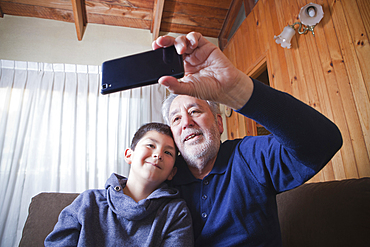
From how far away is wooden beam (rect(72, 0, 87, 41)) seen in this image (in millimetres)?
2760

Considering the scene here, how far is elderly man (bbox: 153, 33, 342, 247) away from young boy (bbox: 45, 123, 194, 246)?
0.35ft

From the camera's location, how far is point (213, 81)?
0.61 m

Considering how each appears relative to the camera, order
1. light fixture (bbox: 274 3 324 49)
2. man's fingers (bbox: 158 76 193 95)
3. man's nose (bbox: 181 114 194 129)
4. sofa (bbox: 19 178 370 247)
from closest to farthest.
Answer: man's fingers (bbox: 158 76 193 95)
sofa (bbox: 19 178 370 247)
man's nose (bbox: 181 114 194 129)
light fixture (bbox: 274 3 324 49)

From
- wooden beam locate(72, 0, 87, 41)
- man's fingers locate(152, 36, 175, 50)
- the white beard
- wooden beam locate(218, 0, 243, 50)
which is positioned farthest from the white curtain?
man's fingers locate(152, 36, 175, 50)

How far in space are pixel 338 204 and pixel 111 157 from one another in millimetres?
2521

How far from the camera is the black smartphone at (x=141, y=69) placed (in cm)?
69

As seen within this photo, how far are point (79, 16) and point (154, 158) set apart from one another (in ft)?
9.02

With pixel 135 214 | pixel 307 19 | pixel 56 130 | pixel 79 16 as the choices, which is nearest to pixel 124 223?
pixel 135 214

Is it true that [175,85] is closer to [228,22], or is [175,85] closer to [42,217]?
[42,217]

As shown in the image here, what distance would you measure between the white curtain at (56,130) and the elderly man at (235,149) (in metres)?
1.88

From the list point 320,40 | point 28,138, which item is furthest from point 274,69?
point 28,138

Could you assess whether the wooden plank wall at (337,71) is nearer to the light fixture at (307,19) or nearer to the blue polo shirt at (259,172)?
the light fixture at (307,19)

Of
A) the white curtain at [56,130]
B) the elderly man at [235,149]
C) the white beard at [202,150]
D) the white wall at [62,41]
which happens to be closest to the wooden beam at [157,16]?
the white wall at [62,41]

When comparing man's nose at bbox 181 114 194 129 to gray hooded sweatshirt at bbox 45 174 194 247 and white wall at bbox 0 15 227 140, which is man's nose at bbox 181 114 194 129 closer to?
gray hooded sweatshirt at bbox 45 174 194 247
